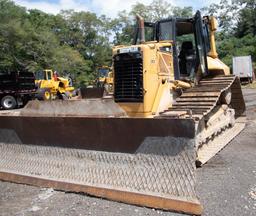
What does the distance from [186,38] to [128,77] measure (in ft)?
6.50

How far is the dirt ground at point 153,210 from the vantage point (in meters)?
4.21

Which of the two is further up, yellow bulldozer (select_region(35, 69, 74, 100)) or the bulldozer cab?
the bulldozer cab

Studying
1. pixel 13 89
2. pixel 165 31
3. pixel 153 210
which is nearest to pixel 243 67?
pixel 13 89

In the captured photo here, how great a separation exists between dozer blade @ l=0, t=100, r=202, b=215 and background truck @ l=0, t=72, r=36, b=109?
1676 centimetres

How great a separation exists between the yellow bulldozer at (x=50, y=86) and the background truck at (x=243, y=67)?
14.4 metres

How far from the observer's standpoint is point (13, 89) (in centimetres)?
2212

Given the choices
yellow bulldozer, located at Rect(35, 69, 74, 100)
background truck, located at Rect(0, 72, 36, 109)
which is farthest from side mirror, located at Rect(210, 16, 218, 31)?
yellow bulldozer, located at Rect(35, 69, 74, 100)

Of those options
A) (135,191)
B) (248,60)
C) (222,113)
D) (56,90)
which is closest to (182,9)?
(248,60)

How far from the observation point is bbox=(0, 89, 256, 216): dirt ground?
166 inches

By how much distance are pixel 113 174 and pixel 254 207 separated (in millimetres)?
1662

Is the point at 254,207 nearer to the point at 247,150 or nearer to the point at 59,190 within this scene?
the point at 59,190

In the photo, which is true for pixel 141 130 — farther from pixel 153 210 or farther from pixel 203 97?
pixel 203 97

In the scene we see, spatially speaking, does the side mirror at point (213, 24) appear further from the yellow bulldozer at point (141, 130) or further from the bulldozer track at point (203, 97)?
the bulldozer track at point (203, 97)

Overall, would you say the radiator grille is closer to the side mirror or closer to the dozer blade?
the dozer blade
